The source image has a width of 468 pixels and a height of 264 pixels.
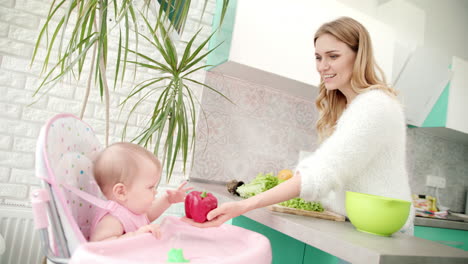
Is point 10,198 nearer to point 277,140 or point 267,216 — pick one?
point 267,216

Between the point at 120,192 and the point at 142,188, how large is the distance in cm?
6

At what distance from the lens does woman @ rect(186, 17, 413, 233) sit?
3.57ft

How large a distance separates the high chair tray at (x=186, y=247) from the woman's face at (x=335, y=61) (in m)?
0.80

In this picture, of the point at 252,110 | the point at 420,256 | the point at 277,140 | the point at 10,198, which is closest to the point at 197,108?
the point at 252,110

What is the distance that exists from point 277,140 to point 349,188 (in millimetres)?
1339

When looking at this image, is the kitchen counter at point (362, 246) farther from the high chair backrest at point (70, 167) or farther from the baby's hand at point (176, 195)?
the high chair backrest at point (70, 167)

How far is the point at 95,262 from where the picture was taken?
1.94ft

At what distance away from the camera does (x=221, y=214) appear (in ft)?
3.27

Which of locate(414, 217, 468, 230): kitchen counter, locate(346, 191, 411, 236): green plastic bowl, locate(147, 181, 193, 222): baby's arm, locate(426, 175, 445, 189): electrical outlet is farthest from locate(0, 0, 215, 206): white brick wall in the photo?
locate(426, 175, 445, 189): electrical outlet

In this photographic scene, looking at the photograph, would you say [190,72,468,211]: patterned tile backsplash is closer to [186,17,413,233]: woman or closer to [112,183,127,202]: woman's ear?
[186,17,413,233]: woman

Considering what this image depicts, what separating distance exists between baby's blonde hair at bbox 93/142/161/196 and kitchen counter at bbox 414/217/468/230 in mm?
2153

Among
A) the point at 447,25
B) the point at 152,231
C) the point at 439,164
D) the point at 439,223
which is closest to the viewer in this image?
the point at 152,231

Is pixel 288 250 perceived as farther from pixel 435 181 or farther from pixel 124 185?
pixel 435 181

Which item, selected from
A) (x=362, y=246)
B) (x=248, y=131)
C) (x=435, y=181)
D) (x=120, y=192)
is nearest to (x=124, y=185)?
(x=120, y=192)
